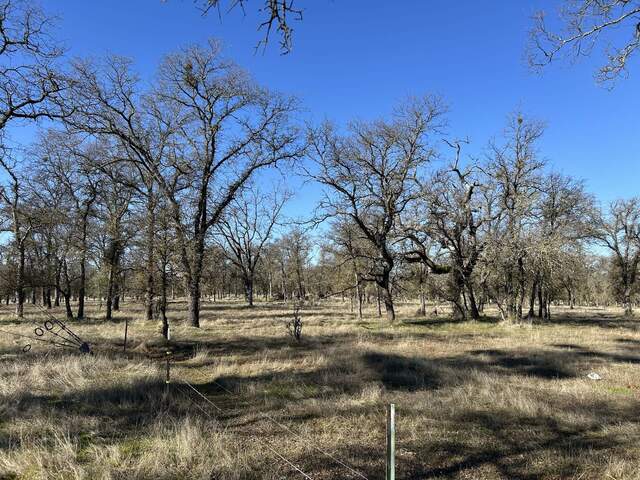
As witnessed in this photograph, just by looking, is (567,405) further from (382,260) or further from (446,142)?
(446,142)

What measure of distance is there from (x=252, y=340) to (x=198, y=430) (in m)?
12.4

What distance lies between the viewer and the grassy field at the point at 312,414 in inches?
196

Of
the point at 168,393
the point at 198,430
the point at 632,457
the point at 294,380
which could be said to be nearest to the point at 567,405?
the point at 632,457

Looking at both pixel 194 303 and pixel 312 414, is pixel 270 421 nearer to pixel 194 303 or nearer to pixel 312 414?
pixel 312 414

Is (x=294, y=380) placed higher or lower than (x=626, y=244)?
lower

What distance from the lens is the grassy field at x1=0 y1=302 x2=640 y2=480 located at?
498 cm

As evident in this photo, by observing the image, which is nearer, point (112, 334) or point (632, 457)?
point (632, 457)

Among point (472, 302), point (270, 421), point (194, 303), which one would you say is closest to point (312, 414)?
point (270, 421)

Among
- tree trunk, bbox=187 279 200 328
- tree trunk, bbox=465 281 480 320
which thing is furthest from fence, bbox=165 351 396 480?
tree trunk, bbox=465 281 480 320

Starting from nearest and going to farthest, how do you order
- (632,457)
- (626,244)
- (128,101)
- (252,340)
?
(632,457) → (252,340) → (128,101) → (626,244)

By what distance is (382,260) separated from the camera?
982 inches

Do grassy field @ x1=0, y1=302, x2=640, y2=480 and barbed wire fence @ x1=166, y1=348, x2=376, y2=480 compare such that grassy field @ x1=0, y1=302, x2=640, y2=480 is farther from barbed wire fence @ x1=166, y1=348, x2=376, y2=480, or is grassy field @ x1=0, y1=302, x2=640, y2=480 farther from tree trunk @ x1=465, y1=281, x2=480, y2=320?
tree trunk @ x1=465, y1=281, x2=480, y2=320

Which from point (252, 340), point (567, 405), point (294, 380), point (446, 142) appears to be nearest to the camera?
point (567, 405)

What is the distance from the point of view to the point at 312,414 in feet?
23.7
